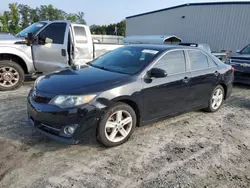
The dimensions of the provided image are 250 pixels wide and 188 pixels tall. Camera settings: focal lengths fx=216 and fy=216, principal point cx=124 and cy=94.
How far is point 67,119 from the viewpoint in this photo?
9.46 ft

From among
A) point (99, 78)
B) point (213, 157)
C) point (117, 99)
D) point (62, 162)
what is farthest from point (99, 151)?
point (213, 157)

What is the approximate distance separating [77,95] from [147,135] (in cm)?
152

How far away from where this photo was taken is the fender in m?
5.80

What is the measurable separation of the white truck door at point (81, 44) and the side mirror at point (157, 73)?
10.6 feet

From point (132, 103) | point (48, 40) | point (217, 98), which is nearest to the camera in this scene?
point (132, 103)

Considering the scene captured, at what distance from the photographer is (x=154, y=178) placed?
2643 mm

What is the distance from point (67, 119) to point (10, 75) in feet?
13.0

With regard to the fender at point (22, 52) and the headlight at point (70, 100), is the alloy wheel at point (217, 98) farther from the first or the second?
the fender at point (22, 52)

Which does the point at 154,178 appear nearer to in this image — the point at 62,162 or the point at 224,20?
the point at 62,162

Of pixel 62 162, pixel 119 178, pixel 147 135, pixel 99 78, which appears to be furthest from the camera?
pixel 147 135

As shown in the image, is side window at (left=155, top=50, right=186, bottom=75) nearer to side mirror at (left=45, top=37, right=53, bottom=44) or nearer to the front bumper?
the front bumper

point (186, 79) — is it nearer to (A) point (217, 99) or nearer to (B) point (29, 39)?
(A) point (217, 99)

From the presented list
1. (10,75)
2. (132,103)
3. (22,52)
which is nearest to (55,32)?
(22,52)

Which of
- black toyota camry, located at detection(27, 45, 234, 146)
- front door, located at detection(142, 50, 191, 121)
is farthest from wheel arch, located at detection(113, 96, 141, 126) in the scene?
front door, located at detection(142, 50, 191, 121)
